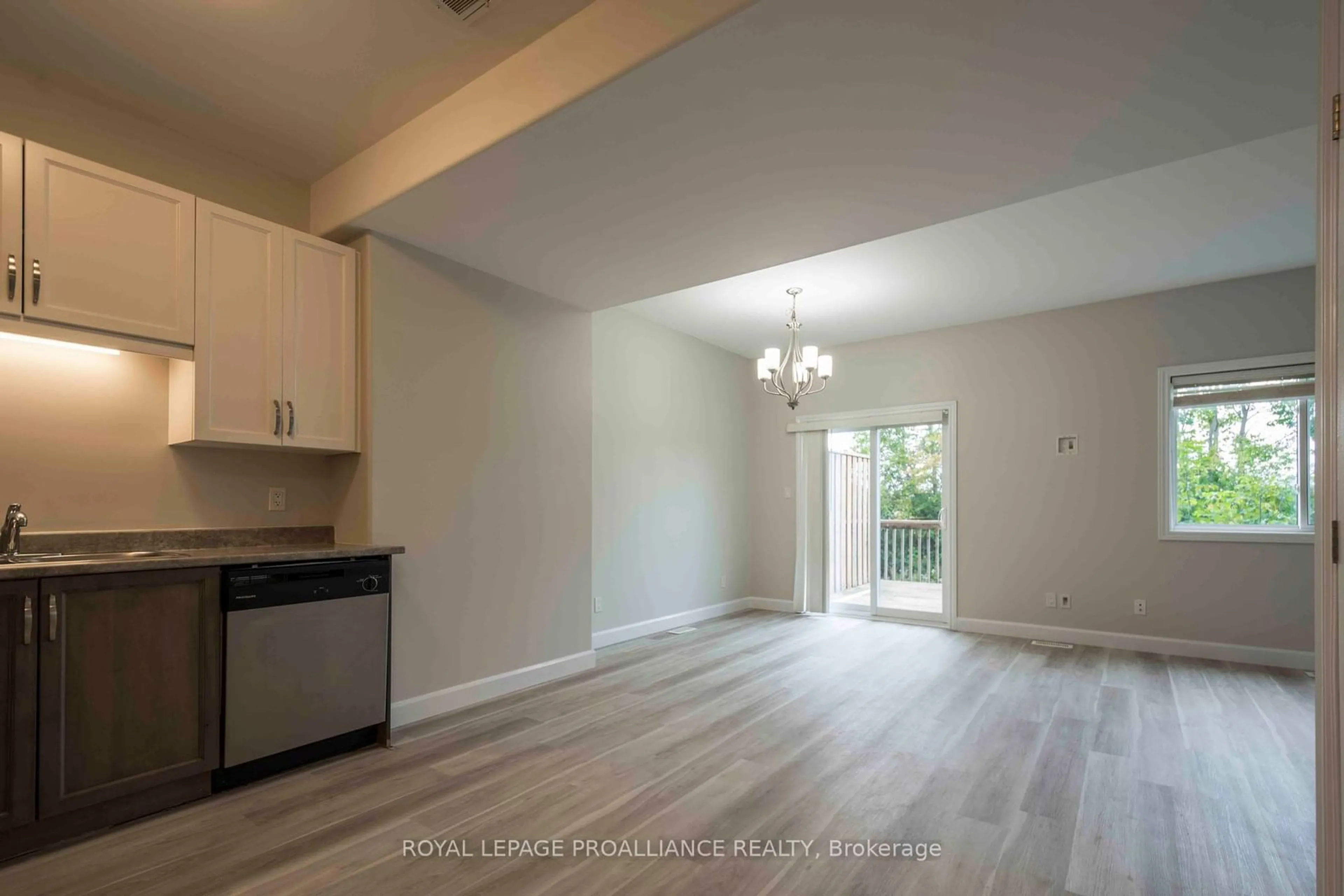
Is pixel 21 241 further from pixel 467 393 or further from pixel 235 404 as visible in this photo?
pixel 467 393

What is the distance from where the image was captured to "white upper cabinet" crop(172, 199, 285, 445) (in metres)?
2.80

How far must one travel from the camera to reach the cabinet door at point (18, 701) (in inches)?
80.1

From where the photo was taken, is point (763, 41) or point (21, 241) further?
point (21, 241)

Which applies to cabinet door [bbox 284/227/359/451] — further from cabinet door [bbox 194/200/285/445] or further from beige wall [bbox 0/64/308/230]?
beige wall [bbox 0/64/308/230]

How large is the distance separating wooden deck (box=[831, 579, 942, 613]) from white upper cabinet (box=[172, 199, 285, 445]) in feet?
18.1

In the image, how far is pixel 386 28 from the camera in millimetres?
2373

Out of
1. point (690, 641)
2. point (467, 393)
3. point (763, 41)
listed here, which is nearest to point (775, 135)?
point (763, 41)

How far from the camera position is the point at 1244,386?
4887 millimetres

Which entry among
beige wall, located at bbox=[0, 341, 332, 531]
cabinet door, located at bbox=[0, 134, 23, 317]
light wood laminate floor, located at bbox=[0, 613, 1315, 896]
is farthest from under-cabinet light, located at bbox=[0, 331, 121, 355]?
light wood laminate floor, located at bbox=[0, 613, 1315, 896]

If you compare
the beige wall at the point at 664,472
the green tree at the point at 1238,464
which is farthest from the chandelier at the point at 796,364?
the green tree at the point at 1238,464

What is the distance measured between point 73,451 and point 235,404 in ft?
1.98

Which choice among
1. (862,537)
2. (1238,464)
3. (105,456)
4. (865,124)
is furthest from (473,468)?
(1238,464)

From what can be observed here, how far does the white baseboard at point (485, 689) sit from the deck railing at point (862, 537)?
3373mm

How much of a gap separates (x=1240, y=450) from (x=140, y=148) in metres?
7.03
